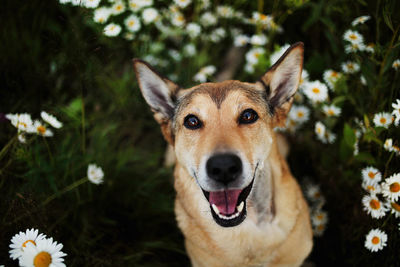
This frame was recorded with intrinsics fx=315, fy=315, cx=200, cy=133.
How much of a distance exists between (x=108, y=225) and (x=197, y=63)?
2556 mm

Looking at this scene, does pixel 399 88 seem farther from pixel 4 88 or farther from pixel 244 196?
pixel 4 88

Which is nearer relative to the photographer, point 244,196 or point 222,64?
point 244,196

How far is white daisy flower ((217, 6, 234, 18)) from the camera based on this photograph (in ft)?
14.0

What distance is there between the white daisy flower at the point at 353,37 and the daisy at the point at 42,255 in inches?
125

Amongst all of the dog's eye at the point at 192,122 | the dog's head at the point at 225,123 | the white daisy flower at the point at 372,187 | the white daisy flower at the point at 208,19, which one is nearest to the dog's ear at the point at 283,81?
the dog's head at the point at 225,123

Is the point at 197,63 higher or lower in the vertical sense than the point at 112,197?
Result: higher

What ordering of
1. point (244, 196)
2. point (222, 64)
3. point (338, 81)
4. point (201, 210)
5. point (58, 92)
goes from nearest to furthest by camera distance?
point (244, 196)
point (201, 210)
point (338, 81)
point (58, 92)
point (222, 64)

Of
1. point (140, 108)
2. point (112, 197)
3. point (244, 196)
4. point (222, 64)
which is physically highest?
point (222, 64)

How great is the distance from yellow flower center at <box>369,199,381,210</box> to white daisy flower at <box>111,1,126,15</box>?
10.8 ft

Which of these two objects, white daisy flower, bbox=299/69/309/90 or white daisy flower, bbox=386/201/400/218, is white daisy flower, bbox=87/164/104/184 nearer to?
white daisy flower, bbox=299/69/309/90

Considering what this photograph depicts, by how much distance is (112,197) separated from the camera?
3.97 metres

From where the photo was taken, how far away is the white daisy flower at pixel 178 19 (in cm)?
435

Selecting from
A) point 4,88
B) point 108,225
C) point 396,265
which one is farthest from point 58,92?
point 396,265

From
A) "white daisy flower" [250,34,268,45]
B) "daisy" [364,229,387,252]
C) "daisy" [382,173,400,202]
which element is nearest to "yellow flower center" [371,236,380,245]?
"daisy" [364,229,387,252]
